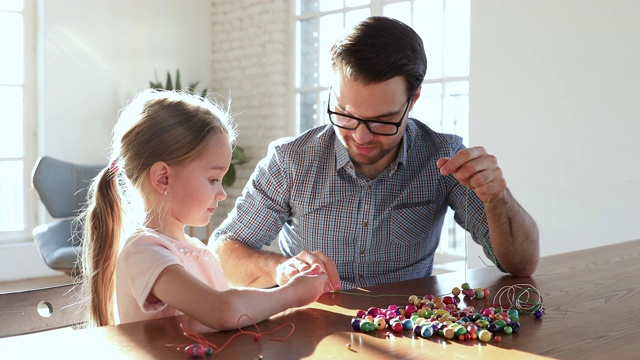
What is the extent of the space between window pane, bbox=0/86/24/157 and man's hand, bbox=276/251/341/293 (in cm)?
542

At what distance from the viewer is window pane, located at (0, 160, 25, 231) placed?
21.5 ft

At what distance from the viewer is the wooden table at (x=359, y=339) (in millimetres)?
1140

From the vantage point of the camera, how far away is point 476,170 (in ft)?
6.02

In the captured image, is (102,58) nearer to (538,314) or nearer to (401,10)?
(401,10)

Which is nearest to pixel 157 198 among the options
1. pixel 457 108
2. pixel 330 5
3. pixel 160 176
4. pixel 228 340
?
pixel 160 176

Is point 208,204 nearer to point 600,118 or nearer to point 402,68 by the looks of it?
point 402,68

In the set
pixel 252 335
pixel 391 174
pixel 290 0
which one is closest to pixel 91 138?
pixel 290 0

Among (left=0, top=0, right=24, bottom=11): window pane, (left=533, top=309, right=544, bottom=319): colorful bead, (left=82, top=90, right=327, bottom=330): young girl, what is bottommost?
(left=533, top=309, right=544, bottom=319): colorful bead

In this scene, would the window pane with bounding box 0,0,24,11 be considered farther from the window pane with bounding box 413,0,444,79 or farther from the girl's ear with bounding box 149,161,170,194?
the girl's ear with bounding box 149,161,170,194

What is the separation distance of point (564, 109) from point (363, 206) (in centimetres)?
279

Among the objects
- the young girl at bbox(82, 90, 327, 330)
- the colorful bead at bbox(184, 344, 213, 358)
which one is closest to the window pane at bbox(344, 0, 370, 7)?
the young girl at bbox(82, 90, 327, 330)

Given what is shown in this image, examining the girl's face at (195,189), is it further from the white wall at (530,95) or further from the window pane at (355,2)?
the window pane at (355,2)

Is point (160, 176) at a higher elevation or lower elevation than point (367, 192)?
higher

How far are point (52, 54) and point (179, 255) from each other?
18.5ft
